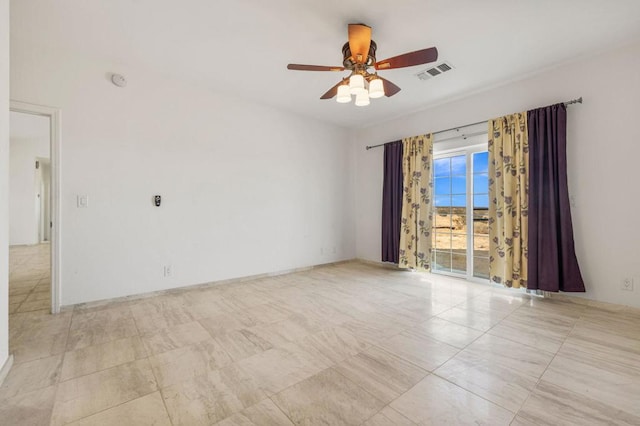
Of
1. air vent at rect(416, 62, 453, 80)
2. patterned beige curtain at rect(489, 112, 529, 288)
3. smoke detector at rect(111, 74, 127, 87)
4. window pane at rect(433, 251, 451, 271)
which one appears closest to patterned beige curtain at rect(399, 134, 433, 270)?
window pane at rect(433, 251, 451, 271)

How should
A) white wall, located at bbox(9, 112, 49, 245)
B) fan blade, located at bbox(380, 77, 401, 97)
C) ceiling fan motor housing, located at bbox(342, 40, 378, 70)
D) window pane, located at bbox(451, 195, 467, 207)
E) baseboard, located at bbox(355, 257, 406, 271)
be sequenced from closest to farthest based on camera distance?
ceiling fan motor housing, located at bbox(342, 40, 378, 70) < fan blade, located at bbox(380, 77, 401, 97) < window pane, located at bbox(451, 195, 467, 207) < baseboard, located at bbox(355, 257, 406, 271) < white wall, located at bbox(9, 112, 49, 245)

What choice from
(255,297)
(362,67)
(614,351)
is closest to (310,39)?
(362,67)

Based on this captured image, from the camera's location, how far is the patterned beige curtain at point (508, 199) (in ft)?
10.9

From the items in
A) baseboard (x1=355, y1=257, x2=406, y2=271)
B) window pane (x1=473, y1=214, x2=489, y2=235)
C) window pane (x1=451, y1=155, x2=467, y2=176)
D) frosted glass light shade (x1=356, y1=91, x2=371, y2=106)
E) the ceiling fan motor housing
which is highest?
the ceiling fan motor housing

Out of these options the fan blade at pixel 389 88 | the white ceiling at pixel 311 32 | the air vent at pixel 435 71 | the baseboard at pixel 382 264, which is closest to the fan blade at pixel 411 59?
the fan blade at pixel 389 88

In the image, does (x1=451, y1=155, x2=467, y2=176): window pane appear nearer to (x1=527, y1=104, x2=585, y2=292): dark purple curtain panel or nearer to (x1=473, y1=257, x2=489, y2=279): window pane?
(x1=527, y1=104, x2=585, y2=292): dark purple curtain panel

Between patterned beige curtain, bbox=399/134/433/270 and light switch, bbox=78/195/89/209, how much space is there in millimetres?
4307

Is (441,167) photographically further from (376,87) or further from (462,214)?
(376,87)

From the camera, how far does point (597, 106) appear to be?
292 cm

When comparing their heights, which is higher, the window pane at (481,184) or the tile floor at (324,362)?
the window pane at (481,184)

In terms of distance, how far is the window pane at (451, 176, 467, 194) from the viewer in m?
4.05

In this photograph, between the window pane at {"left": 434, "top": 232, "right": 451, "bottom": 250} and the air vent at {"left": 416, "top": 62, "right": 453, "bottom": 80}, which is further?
the window pane at {"left": 434, "top": 232, "right": 451, "bottom": 250}

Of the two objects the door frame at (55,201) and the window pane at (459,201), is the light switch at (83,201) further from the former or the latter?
the window pane at (459,201)

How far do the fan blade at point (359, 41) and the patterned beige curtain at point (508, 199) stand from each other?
2.30 m
